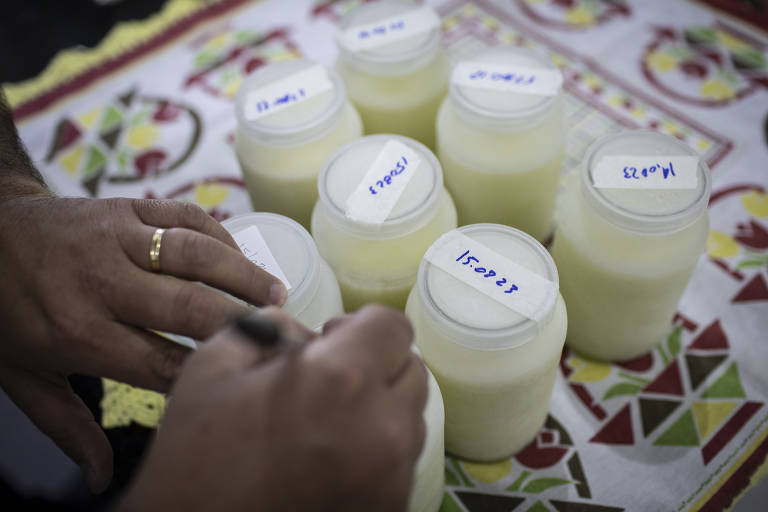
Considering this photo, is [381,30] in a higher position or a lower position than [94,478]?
higher

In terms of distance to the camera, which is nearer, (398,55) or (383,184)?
(383,184)

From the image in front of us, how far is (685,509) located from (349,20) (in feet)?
3.15

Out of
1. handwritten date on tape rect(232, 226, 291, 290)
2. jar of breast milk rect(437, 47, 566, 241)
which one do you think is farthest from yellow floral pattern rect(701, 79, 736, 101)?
handwritten date on tape rect(232, 226, 291, 290)

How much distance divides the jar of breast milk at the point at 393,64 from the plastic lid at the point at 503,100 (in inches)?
3.9

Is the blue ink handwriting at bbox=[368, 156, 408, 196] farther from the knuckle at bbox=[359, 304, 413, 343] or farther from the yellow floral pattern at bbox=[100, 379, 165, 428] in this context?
the yellow floral pattern at bbox=[100, 379, 165, 428]

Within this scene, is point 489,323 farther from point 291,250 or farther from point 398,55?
point 398,55

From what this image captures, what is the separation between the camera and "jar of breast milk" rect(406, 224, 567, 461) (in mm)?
658

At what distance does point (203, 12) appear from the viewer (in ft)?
4.91

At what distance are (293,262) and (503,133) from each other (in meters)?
0.38

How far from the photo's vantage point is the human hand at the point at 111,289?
22.7 inches

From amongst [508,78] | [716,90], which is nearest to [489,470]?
[508,78]

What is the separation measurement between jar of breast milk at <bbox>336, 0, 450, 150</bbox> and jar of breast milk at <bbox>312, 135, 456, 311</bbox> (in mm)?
196

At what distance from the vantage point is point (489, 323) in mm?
655

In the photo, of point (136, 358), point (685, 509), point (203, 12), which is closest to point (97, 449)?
point (136, 358)
